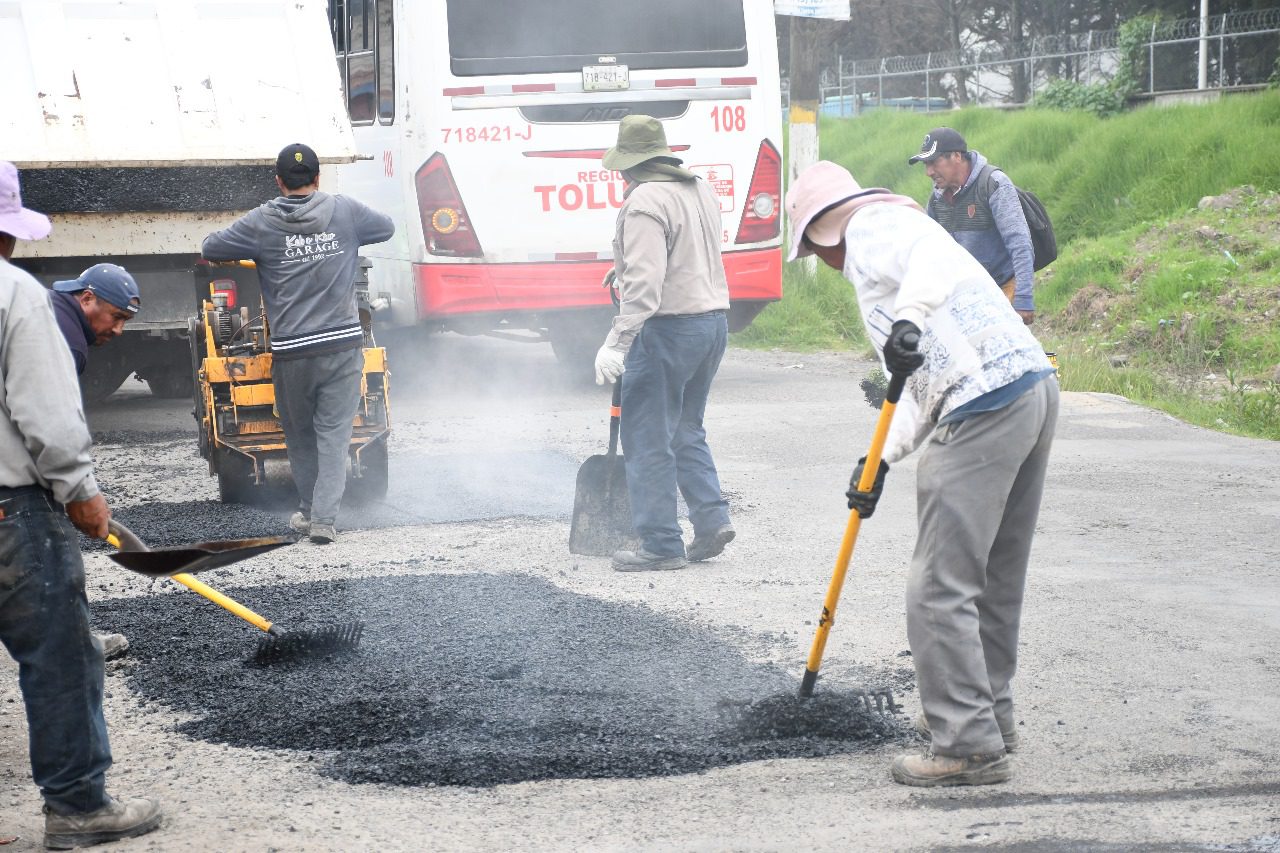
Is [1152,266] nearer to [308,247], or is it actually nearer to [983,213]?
[983,213]

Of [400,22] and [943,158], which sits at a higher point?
[400,22]

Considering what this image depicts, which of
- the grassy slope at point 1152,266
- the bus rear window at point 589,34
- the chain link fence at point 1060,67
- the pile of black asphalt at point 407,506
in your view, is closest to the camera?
the pile of black asphalt at point 407,506

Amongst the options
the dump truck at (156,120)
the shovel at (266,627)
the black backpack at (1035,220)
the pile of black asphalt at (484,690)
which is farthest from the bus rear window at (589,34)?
the shovel at (266,627)

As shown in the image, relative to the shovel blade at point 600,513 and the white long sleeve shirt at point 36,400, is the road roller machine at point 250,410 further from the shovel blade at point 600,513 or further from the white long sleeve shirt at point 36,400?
the white long sleeve shirt at point 36,400

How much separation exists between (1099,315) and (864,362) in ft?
7.91

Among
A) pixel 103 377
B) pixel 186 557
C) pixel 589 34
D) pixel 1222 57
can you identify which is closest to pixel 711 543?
pixel 186 557

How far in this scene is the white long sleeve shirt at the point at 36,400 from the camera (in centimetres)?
353

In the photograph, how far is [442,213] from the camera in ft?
35.2

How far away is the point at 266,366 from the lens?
25.2 feet

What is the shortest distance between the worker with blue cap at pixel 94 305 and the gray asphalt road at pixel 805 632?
3.97 feet

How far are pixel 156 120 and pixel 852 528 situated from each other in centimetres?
667

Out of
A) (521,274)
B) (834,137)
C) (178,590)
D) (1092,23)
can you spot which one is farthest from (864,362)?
(1092,23)

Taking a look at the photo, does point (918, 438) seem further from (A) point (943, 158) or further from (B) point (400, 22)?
(B) point (400, 22)

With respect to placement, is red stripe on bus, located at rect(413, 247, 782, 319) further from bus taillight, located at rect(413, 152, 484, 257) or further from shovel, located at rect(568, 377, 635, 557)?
shovel, located at rect(568, 377, 635, 557)
